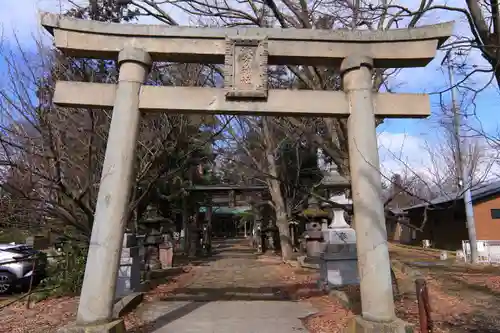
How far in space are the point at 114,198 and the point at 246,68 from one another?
295 cm

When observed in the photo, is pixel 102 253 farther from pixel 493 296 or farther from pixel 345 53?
pixel 493 296

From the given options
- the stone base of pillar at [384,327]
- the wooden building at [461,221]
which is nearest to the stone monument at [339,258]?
the stone base of pillar at [384,327]

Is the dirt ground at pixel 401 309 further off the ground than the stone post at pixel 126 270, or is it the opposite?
the stone post at pixel 126 270

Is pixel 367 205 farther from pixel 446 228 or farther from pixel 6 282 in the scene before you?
pixel 446 228

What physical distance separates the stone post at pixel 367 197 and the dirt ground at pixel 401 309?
4.08 ft

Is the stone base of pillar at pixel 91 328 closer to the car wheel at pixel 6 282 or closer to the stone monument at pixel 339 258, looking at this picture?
the stone monument at pixel 339 258

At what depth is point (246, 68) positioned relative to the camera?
6.36 m

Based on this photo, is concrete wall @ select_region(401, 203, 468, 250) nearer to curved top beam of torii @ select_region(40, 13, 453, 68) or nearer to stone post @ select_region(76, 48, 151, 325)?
curved top beam of torii @ select_region(40, 13, 453, 68)

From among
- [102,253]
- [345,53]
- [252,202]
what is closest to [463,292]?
[345,53]

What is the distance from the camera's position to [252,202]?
28547 mm

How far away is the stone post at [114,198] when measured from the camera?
5441 millimetres

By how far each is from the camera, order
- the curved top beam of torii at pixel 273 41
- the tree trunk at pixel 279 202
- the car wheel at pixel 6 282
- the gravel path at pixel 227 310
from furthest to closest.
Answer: the tree trunk at pixel 279 202, the car wheel at pixel 6 282, the gravel path at pixel 227 310, the curved top beam of torii at pixel 273 41

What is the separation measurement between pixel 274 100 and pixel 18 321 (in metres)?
6.41

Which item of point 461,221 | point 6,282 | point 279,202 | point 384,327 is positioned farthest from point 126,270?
point 461,221
